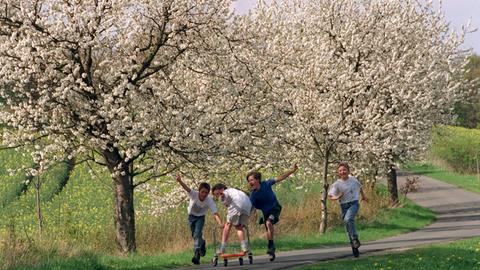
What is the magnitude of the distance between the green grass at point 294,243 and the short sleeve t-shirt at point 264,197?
1.80 meters

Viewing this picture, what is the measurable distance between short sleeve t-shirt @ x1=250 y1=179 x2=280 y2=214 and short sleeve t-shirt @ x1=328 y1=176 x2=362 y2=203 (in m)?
1.25

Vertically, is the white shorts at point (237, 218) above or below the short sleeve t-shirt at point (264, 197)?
below

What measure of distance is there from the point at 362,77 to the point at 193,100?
10.6 m

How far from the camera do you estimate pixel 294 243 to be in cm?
2264

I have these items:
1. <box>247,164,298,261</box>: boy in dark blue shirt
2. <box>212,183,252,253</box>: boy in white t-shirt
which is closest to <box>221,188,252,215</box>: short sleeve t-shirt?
<box>212,183,252,253</box>: boy in white t-shirt

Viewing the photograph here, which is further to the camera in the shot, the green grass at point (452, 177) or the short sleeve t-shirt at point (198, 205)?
the green grass at point (452, 177)

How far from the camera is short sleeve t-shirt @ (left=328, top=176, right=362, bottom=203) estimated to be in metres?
17.6

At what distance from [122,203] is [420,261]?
312 inches

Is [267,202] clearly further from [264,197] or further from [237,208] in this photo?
[237,208]

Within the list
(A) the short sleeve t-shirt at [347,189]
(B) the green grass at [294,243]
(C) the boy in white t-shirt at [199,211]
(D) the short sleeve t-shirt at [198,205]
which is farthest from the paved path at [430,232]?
(A) the short sleeve t-shirt at [347,189]

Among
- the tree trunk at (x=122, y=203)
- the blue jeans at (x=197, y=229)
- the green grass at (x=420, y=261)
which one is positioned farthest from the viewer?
the tree trunk at (x=122, y=203)

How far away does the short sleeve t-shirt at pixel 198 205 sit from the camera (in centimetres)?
1658

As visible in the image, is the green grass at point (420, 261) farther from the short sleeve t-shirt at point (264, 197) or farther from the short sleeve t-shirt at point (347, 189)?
the short sleeve t-shirt at point (264, 197)

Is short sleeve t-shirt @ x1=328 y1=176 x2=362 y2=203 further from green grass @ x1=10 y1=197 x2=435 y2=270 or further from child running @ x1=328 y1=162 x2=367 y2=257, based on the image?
green grass @ x1=10 y1=197 x2=435 y2=270
